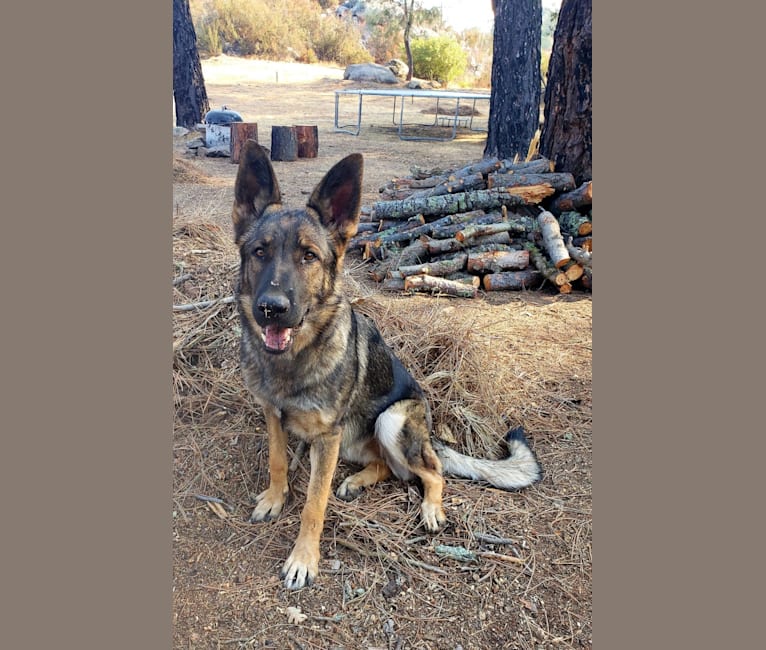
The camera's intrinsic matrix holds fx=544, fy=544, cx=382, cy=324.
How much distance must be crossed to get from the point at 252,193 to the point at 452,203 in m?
6.25

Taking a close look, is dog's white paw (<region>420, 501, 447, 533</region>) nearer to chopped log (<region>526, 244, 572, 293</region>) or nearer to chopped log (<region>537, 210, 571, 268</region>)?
chopped log (<region>526, 244, 572, 293</region>)

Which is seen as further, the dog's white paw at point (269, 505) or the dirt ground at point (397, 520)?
the dog's white paw at point (269, 505)

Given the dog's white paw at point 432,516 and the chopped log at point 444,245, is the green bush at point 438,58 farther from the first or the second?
the dog's white paw at point 432,516

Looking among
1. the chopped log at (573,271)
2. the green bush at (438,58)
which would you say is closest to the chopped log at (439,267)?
the chopped log at (573,271)

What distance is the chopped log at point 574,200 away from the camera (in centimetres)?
846

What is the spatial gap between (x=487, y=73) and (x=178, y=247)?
34778 mm

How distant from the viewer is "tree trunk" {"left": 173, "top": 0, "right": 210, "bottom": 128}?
1573 cm

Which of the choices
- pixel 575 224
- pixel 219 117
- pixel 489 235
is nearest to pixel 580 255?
pixel 575 224

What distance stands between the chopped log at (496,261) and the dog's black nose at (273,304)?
5617mm

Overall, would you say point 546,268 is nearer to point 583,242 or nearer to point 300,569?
point 583,242

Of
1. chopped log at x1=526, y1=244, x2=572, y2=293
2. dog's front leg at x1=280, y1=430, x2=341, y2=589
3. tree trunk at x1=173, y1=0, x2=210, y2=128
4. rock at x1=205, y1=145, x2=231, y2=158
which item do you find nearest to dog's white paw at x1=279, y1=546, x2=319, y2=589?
dog's front leg at x1=280, y1=430, x2=341, y2=589

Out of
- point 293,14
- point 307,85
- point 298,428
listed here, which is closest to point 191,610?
point 298,428

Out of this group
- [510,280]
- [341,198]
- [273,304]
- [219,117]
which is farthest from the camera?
[219,117]

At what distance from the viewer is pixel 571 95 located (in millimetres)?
8555
